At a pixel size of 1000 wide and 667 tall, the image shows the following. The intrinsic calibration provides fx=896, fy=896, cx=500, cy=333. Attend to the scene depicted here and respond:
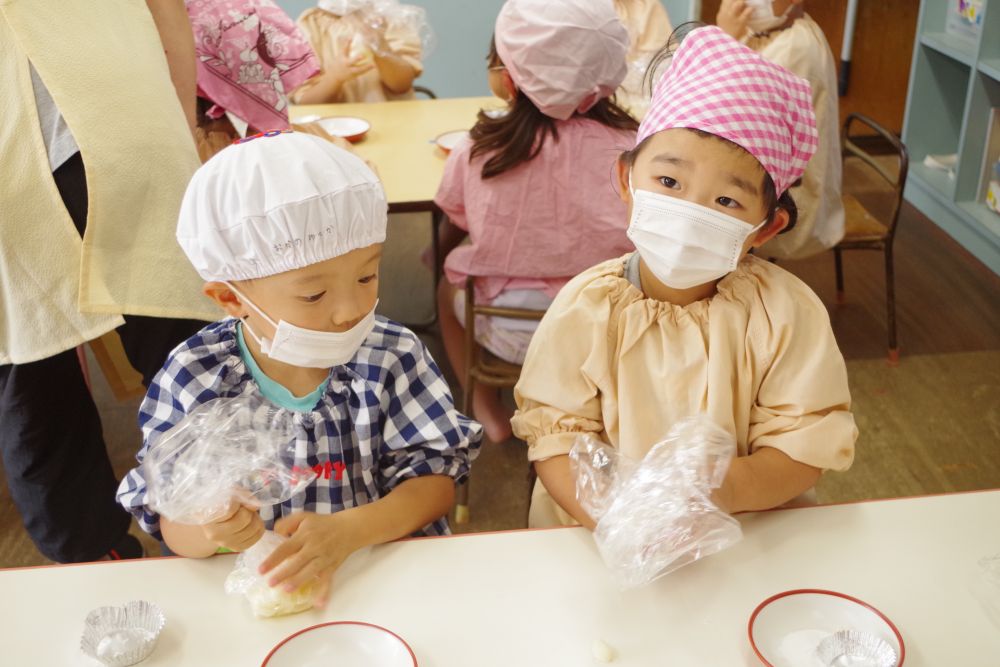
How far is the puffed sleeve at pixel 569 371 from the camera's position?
1480 millimetres

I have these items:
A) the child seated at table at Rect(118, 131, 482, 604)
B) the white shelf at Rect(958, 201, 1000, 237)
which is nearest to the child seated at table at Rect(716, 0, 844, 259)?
the white shelf at Rect(958, 201, 1000, 237)

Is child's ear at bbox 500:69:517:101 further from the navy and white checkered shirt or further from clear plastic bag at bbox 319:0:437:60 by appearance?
clear plastic bag at bbox 319:0:437:60

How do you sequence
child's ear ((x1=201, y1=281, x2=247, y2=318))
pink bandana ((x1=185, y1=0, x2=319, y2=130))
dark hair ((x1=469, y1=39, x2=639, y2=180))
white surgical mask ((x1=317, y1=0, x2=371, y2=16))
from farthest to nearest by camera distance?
white surgical mask ((x1=317, y1=0, x2=371, y2=16)), dark hair ((x1=469, y1=39, x2=639, y2=180)), pink bandana ((x1=185, y1=0, x2=319, y2=130)), child's ear ((x1=201, y1=281, x2=247, y2=318))

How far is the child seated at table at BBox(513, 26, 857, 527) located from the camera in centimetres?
134

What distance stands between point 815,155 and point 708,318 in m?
1.85

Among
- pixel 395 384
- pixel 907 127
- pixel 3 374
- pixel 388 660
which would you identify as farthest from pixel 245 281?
pixel 907 127

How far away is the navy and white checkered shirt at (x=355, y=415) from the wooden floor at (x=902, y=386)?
85cm

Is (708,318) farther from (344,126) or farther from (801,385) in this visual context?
(344,126)

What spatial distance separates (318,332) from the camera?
4.18ft

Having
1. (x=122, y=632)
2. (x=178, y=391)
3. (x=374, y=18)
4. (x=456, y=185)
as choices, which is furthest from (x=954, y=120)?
(x=122, y=632)

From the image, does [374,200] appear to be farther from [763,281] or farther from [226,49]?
[226,49]

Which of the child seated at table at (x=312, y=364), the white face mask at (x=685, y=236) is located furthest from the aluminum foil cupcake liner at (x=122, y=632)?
the white face mask at (x=685, y=236)

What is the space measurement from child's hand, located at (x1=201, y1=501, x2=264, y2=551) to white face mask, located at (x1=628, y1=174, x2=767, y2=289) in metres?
0.71

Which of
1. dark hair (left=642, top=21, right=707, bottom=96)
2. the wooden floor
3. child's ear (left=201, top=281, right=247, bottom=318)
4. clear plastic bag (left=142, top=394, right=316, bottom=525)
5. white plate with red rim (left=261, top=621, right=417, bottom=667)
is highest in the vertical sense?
dark hair (left=642, top=21, right=707, bottom=96)
